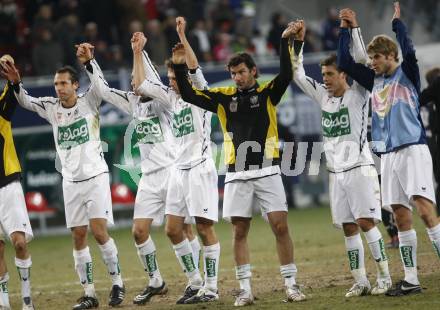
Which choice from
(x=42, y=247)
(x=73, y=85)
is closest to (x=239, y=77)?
(x=73, y=85)

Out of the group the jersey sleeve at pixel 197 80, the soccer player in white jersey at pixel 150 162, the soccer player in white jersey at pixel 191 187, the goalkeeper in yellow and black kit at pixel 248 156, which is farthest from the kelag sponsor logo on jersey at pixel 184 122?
the goalkeeper in yellow and black kit at pixel 248 156

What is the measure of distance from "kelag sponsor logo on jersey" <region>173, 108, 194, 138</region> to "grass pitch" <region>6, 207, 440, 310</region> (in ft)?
6.25

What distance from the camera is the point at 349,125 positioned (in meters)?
10.2

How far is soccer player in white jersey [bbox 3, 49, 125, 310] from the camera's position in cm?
1104

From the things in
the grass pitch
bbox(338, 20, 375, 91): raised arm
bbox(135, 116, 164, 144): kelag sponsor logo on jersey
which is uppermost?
bbox(338, 20, 375, 91): raised arm

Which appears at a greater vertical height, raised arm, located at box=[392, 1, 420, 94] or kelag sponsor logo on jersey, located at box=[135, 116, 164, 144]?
raised arm, located at box=[392, 1, 420, 94]

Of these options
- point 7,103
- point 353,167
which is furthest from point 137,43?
point 353,167

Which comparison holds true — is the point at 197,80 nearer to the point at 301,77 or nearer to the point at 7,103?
the point at 301,77

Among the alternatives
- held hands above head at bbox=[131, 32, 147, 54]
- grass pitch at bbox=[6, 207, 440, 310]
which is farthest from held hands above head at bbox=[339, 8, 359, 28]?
grass pitch at bbox=[6, 207, 440, 310]

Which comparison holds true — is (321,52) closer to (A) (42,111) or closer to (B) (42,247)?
(B) (42,247)

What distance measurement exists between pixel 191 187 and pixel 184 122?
2.55ft

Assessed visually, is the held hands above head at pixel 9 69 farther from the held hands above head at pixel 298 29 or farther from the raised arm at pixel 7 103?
the held hands above head at pixel 298 29

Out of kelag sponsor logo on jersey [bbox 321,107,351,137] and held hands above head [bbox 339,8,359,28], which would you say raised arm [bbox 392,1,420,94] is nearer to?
held hands above head [bbox 339,8,359,28]

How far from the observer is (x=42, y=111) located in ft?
37.3
